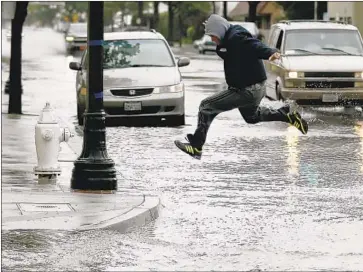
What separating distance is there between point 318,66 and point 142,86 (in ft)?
14.2

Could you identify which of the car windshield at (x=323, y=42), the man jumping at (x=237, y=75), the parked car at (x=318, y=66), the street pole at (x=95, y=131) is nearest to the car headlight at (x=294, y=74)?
the parked car at (x=318, y=66)

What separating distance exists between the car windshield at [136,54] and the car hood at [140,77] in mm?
322

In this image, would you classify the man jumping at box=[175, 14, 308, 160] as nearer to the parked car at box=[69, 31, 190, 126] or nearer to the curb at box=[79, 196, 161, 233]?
the curb at box=[79, 196, 161, 233]

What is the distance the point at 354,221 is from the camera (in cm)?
1029

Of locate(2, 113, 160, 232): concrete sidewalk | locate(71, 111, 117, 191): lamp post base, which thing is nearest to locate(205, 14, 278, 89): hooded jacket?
locate(71, 111, 117, 191): lamp post base

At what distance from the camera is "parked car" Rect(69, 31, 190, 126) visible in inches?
784

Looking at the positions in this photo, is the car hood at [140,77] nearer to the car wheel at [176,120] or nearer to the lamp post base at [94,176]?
the car wheel at [176,120]

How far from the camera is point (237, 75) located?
12656 millimetres

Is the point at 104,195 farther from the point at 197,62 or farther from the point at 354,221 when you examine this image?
the point at 197,62

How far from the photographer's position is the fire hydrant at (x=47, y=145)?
12789 millimetres

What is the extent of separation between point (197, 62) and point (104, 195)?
137ft

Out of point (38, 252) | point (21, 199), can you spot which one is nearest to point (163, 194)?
point (21, 199)

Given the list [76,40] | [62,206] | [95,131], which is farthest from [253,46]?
[76,40]

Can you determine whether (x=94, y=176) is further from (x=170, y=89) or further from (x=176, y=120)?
(x=176, y=120)
